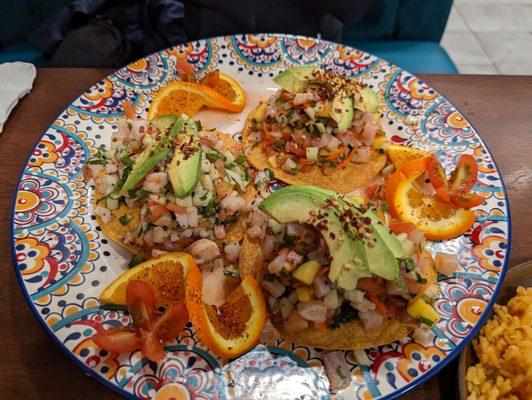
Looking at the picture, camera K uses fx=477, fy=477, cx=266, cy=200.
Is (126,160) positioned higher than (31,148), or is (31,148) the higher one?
(126,160)

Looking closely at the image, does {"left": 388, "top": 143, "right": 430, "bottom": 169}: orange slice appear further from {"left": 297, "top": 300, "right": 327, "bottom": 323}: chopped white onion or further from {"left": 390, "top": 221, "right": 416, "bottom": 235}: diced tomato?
{"left": 297, "top": 300, "right": 327, "bottom": 323}: chopped white onion

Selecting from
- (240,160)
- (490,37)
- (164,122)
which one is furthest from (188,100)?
(490,37)

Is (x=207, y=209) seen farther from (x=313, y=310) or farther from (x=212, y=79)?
(x=212, y=79)

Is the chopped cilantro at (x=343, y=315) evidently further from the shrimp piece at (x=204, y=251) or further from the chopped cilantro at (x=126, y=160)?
the chopped cilantro at (x=126, y=160)

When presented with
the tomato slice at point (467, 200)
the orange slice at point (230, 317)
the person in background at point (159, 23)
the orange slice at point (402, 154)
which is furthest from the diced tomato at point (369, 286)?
the person in background at point (159, 23)

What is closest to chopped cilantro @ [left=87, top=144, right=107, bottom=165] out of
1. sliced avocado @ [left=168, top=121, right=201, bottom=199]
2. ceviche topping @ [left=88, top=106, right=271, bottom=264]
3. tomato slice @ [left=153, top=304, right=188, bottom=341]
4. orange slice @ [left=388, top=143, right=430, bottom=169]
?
ceviche topping @ [left=88, top=106, right=271, bottom=264]

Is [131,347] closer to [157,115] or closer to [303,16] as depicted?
[157,115]

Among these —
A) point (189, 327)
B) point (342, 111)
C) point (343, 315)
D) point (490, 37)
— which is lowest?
point (490, 37)
